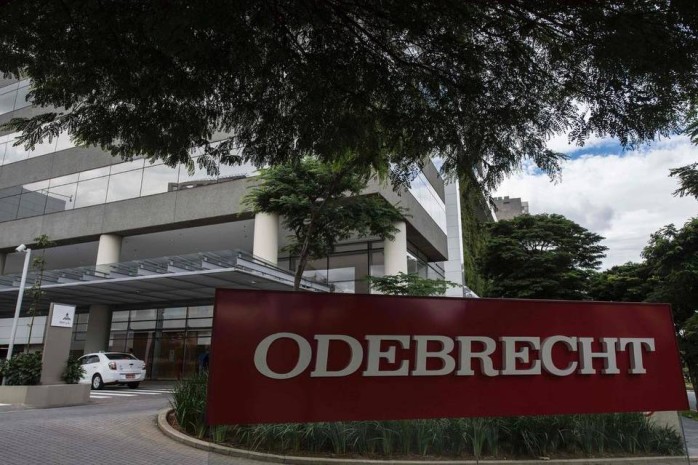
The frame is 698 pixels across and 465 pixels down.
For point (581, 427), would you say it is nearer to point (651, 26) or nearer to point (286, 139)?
point (651, 26)

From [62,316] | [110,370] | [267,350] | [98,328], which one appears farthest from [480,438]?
[98,328]

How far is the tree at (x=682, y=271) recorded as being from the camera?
1991 centimetres

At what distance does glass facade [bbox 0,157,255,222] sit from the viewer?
27.2 meters

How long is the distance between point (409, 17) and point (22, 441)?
29.5 ft

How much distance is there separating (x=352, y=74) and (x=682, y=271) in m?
18.7

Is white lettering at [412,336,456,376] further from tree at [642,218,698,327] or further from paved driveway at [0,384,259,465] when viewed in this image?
tree at [642,218,698,327]

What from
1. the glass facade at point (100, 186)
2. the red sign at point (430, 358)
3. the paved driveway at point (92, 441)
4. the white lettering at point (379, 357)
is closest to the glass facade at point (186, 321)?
the glass facade at point (100, 186)

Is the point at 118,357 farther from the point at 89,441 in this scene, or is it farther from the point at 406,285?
the point at 89,441

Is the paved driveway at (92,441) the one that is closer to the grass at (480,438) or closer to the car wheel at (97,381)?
the grass at (480,438)

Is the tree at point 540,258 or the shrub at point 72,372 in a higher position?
the tree at point 540,258

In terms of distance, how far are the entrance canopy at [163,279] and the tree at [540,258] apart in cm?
1187

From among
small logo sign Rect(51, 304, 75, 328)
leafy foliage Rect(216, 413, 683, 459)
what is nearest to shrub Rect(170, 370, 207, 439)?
leafy foliage Rect(216, 413, 683, 459)

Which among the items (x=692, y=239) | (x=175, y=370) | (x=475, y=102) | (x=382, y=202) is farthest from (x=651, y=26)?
(x=175, y=370)

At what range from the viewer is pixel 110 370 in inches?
835
